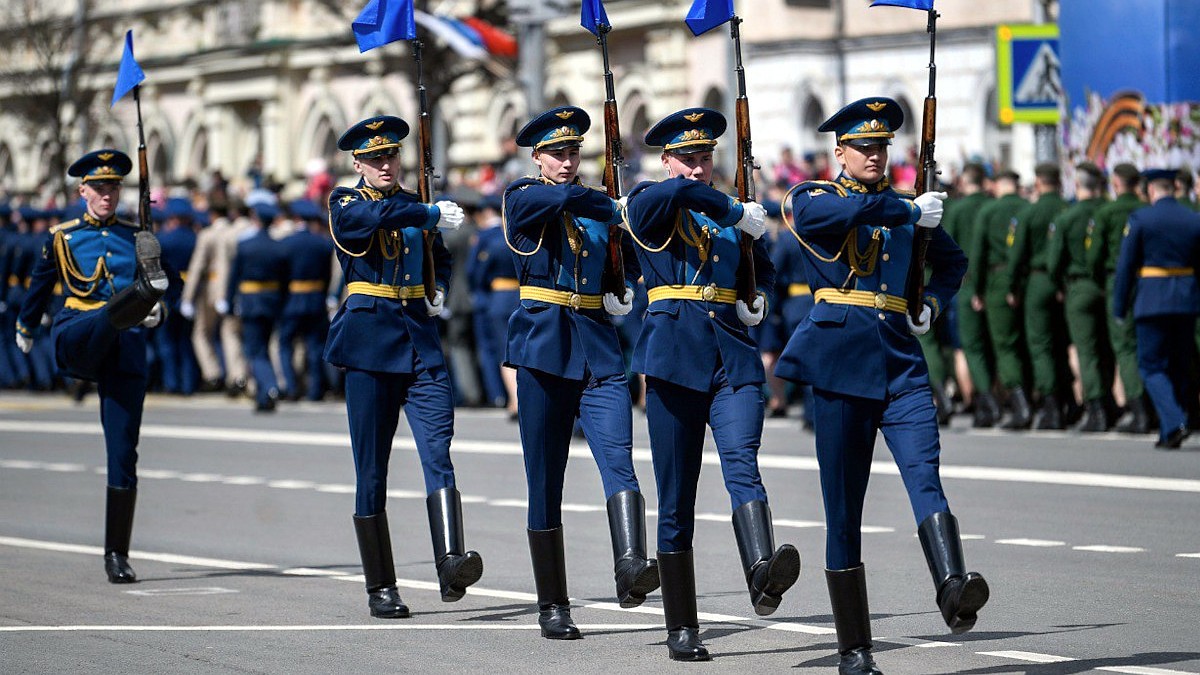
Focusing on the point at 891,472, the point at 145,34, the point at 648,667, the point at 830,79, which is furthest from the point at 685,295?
the point at 145,34

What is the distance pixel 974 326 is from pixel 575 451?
11.9ft

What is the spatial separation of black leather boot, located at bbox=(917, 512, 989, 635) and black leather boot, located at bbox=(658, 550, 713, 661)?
1063 millimetres

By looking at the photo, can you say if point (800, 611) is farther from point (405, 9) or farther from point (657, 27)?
point (657, 27)

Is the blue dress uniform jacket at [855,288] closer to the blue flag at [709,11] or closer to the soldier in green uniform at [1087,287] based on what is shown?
the blue flag at [709,11]

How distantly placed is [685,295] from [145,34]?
151ft

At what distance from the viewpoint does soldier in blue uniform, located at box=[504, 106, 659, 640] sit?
10.3 m

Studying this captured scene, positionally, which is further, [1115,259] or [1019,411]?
[1019,411]

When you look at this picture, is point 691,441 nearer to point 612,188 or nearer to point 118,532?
point 612,188

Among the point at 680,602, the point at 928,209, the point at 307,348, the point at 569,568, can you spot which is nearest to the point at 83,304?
the point at 569,568

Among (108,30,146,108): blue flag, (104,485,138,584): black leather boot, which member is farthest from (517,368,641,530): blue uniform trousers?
(108,30,146,108): blue flag

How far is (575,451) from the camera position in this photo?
1975 cm

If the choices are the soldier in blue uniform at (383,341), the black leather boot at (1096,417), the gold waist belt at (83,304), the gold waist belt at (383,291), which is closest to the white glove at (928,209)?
the soldier in blue uniform at (383,341)

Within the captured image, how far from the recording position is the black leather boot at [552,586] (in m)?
10.2

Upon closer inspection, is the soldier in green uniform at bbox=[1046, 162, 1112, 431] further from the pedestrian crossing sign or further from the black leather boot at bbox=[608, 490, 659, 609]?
the black leather boot at bbox=[608, 490, 659, 609]
